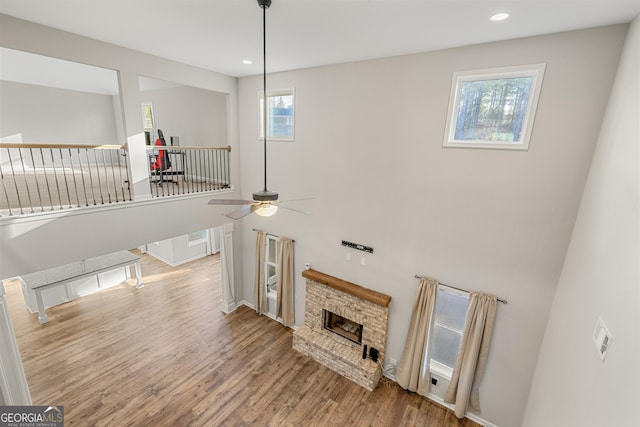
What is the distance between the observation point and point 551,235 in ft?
11.3

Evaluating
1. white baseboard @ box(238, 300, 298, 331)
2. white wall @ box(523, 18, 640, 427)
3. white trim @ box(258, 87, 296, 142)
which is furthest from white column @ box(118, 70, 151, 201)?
white wall @ box(523, 18, 640, 427)

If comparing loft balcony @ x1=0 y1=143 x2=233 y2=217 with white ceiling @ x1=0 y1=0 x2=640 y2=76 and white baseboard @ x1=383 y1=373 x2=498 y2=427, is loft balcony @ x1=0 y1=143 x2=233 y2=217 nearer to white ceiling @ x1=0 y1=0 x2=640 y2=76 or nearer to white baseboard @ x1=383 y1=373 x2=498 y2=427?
white ceiling @ x1=0 y1=0 x2=640 y2=76

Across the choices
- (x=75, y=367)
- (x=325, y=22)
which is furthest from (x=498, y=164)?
(x=75, y=367)

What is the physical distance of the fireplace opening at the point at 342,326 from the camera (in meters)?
5.59

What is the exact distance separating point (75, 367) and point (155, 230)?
3.17 metres

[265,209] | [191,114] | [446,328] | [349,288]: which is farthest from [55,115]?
[446,328]

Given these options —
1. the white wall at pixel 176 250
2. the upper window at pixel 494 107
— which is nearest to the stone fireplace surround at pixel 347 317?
the upper window at pixel 494 107

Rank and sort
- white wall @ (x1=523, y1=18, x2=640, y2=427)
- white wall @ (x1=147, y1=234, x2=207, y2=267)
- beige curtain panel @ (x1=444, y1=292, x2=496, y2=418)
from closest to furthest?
1. white wall @ (x1=523, y1=18, x2=640, y2=427)
2. beige curtain panel @ (x1=444, y1=292, x2=496, y2=418)
3. white wall @ (x1=147, y1=234, x2=207, y2=267)

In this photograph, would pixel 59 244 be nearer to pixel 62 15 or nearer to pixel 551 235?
pixel 62 15

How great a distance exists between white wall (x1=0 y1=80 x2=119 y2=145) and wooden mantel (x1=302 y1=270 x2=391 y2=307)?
344 inches

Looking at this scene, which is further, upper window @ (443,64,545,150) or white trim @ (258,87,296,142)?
white trim @ (258,87,296,142)

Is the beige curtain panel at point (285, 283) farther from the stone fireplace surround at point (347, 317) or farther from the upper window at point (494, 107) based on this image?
the upper window at point (494, 107)

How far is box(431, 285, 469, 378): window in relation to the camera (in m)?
4.42

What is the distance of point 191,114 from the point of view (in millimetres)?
7449
